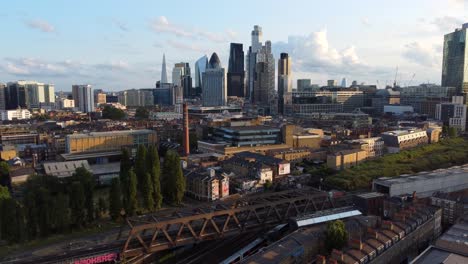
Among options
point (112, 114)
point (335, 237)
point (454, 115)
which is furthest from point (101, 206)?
point (454, 115)

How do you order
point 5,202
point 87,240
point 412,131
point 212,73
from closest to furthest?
point 5,202 → point 87,240 → point 412,131 → point 212,73

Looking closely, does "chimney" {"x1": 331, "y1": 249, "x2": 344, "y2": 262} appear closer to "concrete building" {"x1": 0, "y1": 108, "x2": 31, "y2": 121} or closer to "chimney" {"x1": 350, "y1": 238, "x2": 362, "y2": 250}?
"chimney" {"x1": 350, "y1": 238, "x2": 362, "y2": 250}

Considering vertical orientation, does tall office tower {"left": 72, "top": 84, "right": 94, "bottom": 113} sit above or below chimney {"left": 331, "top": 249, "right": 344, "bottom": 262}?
above

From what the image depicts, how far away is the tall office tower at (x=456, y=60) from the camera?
119375 mm

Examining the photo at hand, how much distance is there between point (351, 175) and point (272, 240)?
15677 mm

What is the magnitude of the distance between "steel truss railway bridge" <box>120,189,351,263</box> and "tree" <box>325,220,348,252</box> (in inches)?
204

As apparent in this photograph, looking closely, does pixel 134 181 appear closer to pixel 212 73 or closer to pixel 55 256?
pixel 55 256

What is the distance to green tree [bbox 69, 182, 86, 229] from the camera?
26188mm

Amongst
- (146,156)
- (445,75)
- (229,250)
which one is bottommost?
(229,250)

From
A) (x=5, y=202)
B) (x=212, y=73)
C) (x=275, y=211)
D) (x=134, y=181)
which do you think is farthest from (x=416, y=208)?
(x=212, y=73)

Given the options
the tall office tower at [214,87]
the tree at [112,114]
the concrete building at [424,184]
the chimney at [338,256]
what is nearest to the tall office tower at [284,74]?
the tall office tower at [214,87]

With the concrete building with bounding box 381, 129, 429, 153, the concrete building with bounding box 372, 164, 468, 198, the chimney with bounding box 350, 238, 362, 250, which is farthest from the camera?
the concrete building with bounding box 381, 129, 429, 153

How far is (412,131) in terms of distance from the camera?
61.4 metres

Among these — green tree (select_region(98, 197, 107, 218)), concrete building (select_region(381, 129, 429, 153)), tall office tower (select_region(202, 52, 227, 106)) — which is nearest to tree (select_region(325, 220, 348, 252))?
green tree (select_region(98, 197, 107, 218))
